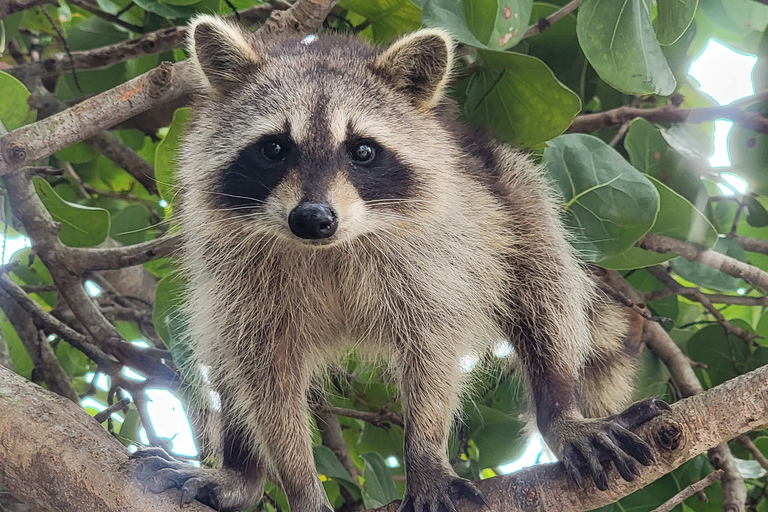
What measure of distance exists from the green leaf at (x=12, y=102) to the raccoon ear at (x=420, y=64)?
3.63 feet

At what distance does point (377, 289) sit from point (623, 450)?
867mm

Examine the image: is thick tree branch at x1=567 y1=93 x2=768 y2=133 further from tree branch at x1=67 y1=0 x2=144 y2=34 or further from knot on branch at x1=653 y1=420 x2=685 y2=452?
tree branch at x1=67 y1=0 x2=144 y2=34

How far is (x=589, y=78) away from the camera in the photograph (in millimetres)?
3029

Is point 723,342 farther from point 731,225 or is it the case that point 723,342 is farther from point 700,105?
point 700,105

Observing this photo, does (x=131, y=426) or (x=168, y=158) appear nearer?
(x=168, y=158)

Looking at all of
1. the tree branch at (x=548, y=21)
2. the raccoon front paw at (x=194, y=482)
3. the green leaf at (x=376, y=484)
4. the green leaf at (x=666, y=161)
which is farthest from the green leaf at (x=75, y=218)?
the green leaf at (x=666, y=161)

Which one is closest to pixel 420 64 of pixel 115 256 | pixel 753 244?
pixel 115 256

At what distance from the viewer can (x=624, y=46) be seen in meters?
2.30

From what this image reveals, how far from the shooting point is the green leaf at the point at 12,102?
248 centimetres

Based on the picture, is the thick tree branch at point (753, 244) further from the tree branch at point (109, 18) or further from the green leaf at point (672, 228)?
the tree branch at point (109, 18)

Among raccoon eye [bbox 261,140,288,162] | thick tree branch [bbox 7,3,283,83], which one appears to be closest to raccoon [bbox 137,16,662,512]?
raccoon eye [bbox 261,140,288,162]

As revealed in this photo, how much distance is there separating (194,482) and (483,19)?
1.56m

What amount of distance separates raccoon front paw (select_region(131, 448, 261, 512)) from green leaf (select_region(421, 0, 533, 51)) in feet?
4.81

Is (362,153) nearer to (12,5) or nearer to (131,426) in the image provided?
(12,5)
